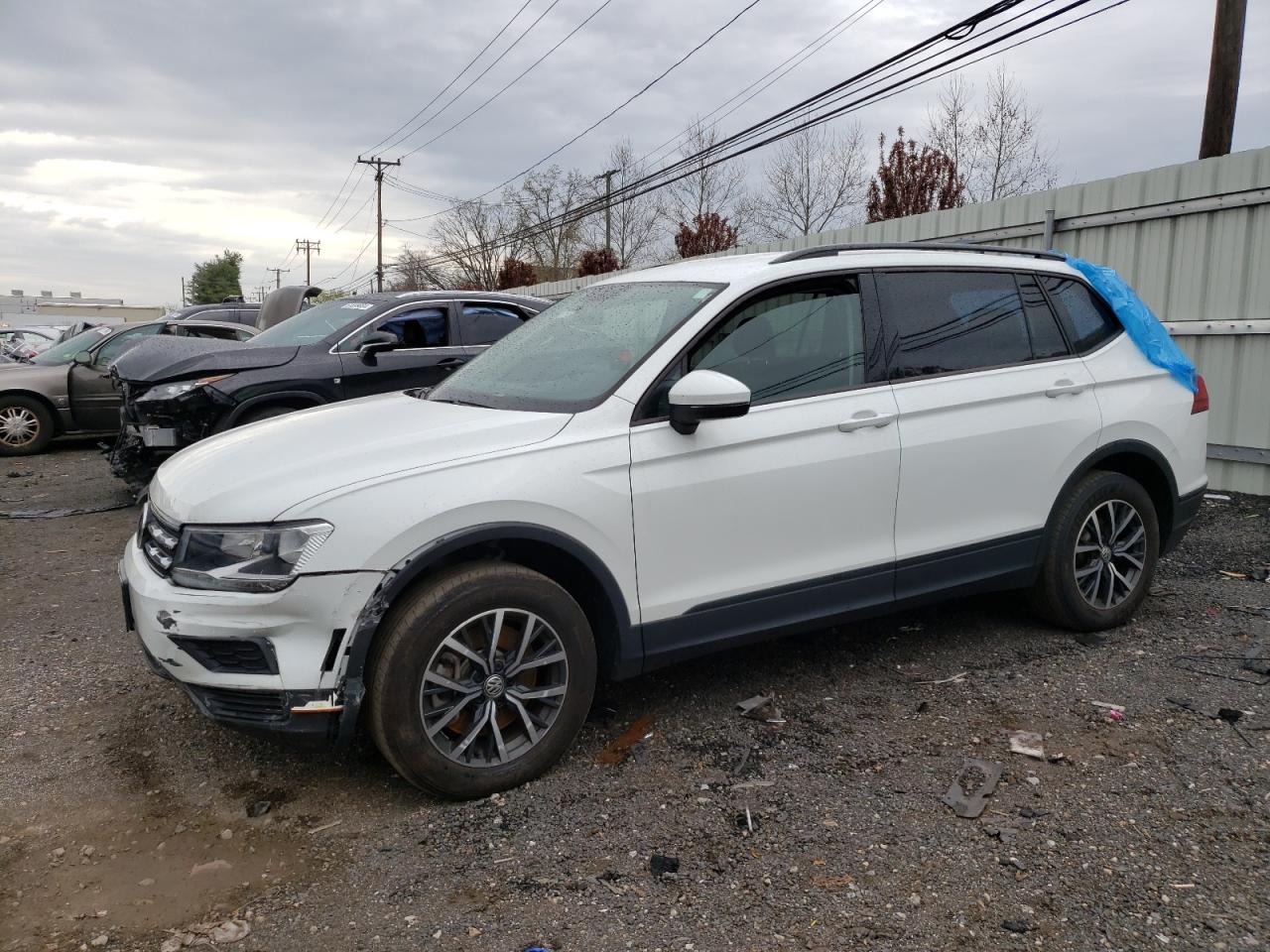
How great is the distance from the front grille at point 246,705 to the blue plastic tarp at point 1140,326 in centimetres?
418

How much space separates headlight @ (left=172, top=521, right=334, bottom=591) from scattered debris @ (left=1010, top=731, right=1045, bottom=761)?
2619 millimetres

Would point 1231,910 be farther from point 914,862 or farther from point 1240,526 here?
point 1240,526

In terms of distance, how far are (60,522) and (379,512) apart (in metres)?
6.17

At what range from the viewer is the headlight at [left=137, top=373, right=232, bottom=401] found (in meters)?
6.91

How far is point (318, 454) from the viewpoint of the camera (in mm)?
3246

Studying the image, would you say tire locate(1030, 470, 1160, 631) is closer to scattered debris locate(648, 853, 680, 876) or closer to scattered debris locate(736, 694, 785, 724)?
scattered debris locate(736, 694, 785, 724)

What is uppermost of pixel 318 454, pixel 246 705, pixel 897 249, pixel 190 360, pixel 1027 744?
pixel 897 249

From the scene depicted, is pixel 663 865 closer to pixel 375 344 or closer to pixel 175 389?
pixel 375 344

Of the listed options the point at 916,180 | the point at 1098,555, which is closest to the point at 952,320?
the point at 1098,555

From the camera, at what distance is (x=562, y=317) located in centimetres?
440

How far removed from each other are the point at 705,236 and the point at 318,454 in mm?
31581

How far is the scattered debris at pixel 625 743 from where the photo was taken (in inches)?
139

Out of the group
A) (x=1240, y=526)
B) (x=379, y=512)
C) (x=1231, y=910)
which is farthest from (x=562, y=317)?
(x=1240, y=526)

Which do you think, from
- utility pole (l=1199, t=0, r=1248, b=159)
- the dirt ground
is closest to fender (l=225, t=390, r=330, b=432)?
the dirt ground
